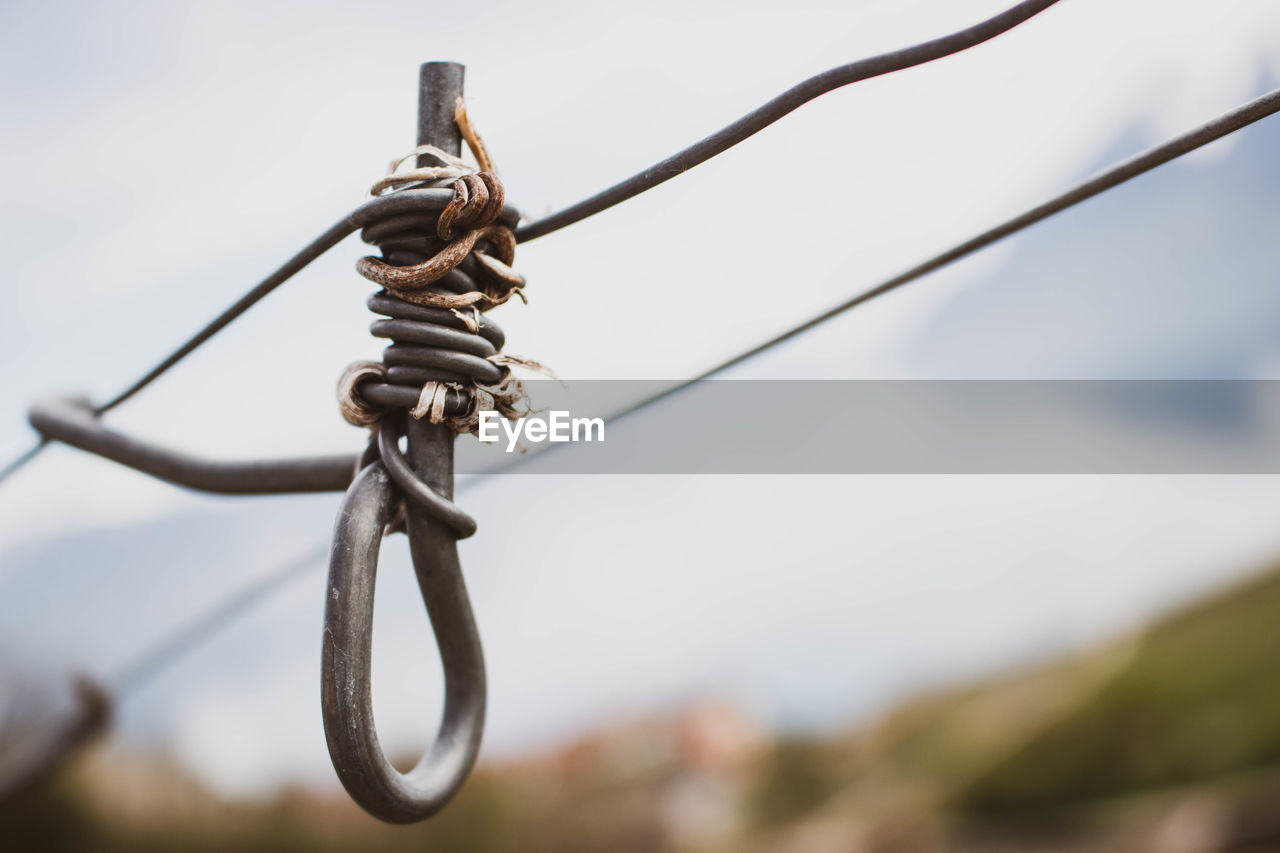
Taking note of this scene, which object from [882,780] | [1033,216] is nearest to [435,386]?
[1033,216]

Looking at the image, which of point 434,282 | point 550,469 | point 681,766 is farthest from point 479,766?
point 434,282

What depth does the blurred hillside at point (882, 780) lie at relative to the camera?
0.86 meters

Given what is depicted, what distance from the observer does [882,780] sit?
90cm

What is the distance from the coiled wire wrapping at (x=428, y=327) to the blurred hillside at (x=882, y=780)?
0.74m

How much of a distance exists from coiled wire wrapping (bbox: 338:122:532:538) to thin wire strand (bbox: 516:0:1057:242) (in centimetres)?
2

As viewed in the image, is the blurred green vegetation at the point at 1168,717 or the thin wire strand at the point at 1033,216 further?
the blurred green vegetation at the point at 1168,717

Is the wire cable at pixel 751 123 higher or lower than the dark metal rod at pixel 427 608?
higher

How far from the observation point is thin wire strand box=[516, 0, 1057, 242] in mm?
212

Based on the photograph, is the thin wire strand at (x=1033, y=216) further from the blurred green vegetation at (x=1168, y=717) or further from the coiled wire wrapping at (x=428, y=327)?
the blurred green vegetation at (x=1168, y=717)

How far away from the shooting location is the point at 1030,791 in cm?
89

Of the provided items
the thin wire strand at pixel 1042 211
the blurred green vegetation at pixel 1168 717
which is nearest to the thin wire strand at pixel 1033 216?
the thin wire strand at pixel 1042 211

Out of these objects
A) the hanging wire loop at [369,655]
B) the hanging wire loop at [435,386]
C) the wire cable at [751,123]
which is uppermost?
the wire cable at [751,123]

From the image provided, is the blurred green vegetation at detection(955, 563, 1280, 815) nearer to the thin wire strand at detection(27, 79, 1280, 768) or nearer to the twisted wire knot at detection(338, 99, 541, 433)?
the thin wire strand at detection(27, 79, 1280, 768)

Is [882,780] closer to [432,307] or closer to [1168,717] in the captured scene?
[1168,717]
